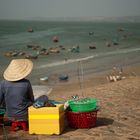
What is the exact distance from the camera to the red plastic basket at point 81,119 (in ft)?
20.7

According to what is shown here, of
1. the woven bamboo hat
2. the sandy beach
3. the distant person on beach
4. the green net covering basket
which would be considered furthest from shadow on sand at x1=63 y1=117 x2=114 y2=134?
the woven bamboo hat

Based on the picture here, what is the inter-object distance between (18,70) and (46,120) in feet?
3.34

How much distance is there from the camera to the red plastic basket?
6320mm

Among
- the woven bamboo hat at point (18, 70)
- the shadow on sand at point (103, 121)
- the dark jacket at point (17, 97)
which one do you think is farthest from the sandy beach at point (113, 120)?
the woven bamboo hat at point (18, 70)

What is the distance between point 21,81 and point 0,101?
1.64ft

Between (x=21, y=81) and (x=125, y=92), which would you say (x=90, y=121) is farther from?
(x=125, y=92)

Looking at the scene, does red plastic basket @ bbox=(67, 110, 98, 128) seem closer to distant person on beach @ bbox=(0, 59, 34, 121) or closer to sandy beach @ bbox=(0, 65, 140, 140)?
sandy beach @ bbox=(0, 65, 140, 140)

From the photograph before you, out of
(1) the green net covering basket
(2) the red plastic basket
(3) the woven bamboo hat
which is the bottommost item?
(2) the red plastic basket

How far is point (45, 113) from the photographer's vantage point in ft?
19.5

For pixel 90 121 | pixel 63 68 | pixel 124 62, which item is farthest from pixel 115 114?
pixel 124 62

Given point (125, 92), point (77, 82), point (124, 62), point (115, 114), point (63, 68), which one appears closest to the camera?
point (115, 114)

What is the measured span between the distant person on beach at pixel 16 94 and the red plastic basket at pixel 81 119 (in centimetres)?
73

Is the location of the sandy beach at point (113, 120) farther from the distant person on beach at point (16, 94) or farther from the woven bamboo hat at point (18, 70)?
the woven bamboo hat at point (18, 70)

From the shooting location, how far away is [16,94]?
20.5 feet
